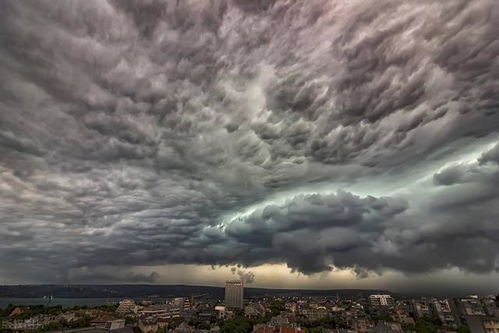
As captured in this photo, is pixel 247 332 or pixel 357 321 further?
pixel 357 321

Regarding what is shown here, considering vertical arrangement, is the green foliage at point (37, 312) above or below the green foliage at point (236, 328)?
above

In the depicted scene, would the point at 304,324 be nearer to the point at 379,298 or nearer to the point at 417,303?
the point at 417,303

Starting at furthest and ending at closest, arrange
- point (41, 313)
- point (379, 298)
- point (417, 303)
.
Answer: point (379, 298) → point (41, 313) → point (417, 303)

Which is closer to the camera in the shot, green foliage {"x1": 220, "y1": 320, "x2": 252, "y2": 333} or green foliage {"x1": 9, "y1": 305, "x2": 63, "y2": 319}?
green foliage {"x1": 220, "y1": 320, "x2": 252, "y2": 333}

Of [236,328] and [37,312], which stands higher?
[37,312]

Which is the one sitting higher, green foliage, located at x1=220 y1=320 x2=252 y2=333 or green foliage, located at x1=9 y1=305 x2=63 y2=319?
green foliage, located at x1=9 y1=305 x2=63 y2=319

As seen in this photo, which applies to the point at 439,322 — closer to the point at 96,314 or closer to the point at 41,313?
the point at 96,314

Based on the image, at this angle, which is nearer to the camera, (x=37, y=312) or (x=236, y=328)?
(x=236, y=328)

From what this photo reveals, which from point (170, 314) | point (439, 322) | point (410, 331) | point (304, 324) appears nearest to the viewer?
point (410, 331)

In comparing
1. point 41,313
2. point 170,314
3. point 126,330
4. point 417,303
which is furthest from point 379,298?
point 41,313

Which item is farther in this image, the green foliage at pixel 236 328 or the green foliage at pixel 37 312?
the green foliage at pixel 37 312
